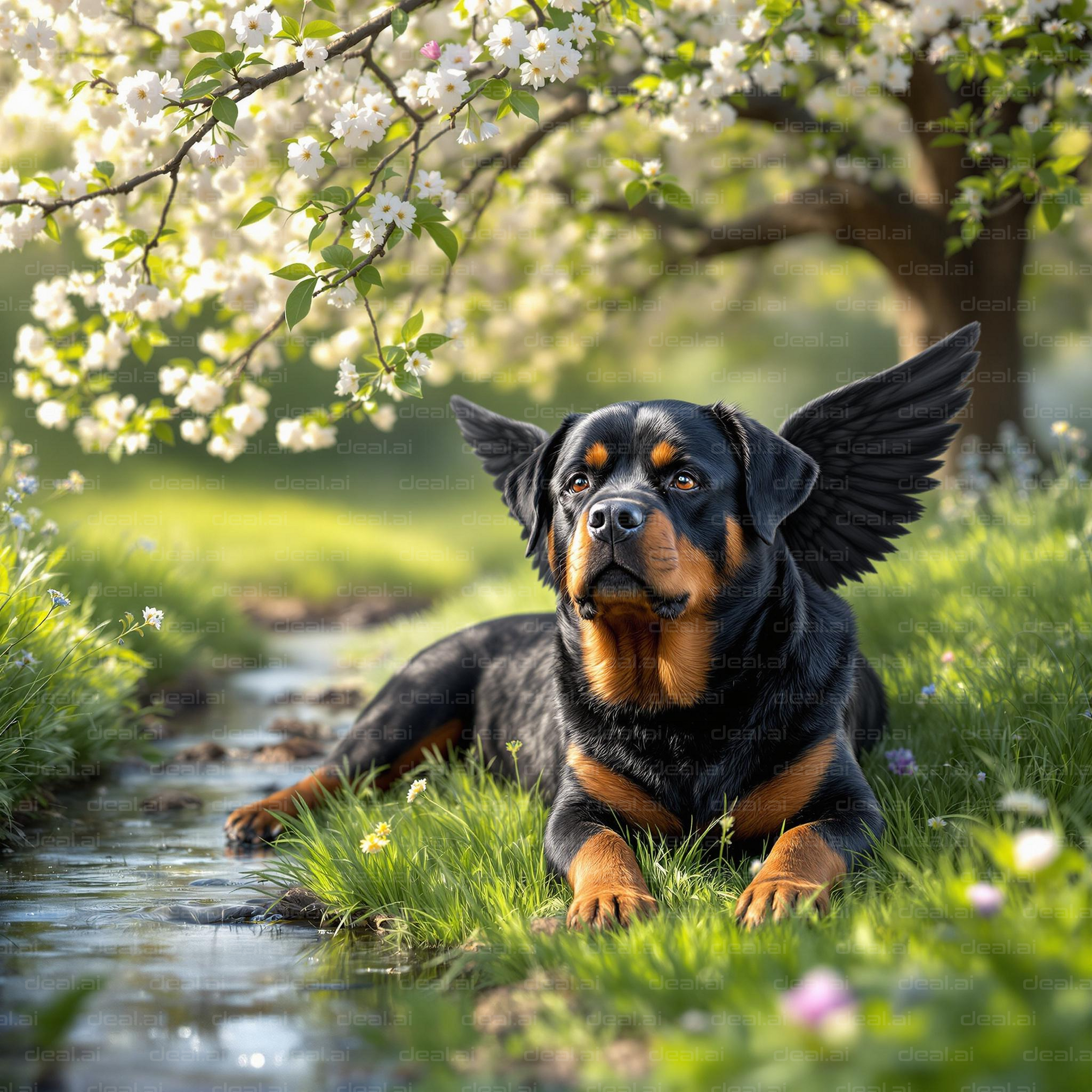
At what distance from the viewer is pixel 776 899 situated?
104 inches

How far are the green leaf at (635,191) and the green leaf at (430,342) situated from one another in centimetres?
92

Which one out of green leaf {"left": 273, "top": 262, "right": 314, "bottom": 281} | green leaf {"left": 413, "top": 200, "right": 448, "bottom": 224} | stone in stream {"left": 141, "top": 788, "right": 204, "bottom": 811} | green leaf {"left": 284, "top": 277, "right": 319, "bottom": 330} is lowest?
stone in stream {"left": 141, "top": 788, "right": 204, "bottom": 811}

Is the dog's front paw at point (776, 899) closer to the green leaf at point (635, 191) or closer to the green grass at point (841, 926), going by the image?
the green grass at point (841, 926)

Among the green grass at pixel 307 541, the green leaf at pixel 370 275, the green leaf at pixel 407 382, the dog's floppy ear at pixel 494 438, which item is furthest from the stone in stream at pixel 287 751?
the green grass at pixel 307 541

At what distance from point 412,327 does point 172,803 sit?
2452mm

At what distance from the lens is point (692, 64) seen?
5484 millimetres

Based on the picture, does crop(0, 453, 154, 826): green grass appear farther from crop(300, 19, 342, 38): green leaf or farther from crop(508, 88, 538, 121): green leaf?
crop(508, 88, 538, 121): green leaf

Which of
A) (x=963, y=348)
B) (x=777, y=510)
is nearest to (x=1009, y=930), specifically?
(x=777, y=510)

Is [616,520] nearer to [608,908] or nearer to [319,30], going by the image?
[608,908]

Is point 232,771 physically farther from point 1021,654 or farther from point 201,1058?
point 1021,654

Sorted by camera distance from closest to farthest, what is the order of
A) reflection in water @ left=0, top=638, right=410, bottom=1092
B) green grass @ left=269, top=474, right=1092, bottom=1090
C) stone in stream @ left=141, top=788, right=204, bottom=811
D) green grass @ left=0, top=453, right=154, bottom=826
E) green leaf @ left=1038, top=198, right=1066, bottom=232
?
1. green grass @ left=269, top=474, right=1092, bottom=1090
2. reflection in water @ left=0, top=638, right=410, bottom=1092
3. green grass @ left=0, top=453, right=154, bottom=826
4. green leaf @ left=1038, top=198, right=1066, bottom=232
5. stone in stream @ left=141, top=788, right=204, bottom=811

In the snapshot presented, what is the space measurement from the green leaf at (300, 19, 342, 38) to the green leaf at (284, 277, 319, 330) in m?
0.75

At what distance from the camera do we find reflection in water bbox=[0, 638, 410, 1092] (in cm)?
219

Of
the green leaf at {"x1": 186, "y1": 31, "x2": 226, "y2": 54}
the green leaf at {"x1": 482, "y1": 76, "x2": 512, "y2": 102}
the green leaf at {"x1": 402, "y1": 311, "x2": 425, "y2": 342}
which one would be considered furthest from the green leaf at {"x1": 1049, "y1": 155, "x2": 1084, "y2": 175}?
the green leaf at {"x1": 186, "y1": 31, "x2": 226, "y2": 54}
